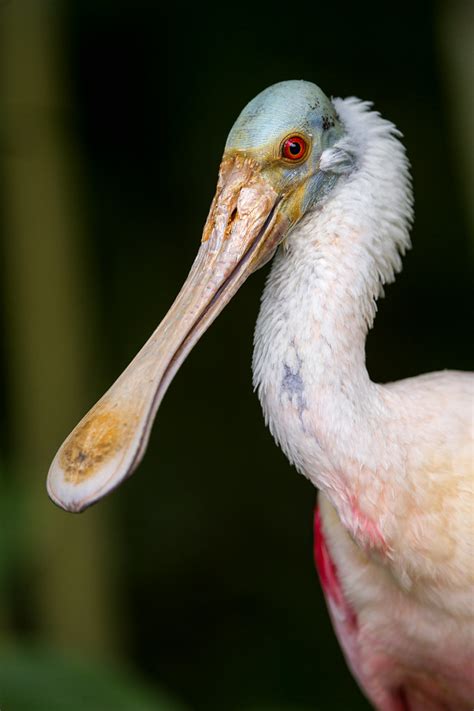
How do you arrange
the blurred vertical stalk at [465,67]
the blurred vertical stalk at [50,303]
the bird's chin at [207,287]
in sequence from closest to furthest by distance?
the bird's chin at [207,287], the blurred vertical stalk at [465,67], the blurred vertical stalk at [50,303]

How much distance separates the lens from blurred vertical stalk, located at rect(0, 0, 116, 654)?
10.6 ft

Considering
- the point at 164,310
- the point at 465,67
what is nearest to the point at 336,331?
the point at 465,67

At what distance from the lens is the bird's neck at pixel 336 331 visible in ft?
4.64

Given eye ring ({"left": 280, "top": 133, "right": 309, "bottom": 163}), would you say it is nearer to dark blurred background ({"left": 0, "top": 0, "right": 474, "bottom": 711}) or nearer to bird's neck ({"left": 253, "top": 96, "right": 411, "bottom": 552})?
bird's neck ({"left": 253, "top": 96, "right": 411, "bottom": 552})

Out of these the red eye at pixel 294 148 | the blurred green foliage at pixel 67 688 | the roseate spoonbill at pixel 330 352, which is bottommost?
the blurred green foliage at pixel 67 688

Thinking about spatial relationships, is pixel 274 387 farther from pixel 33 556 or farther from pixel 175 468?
pixel 175 468

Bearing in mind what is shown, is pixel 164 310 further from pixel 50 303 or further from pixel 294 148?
pixel 294 148

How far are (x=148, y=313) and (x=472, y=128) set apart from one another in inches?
76.0

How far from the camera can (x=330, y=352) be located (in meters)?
1.43

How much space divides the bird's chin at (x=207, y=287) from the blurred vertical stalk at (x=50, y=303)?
1.83 metres

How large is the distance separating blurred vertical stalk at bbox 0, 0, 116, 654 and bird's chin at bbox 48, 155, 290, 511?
6.00 ft

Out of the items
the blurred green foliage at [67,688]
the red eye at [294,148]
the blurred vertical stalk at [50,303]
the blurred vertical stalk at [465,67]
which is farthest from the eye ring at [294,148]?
the blurred vertical stalk at [50,303]

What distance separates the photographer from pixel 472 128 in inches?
79.3

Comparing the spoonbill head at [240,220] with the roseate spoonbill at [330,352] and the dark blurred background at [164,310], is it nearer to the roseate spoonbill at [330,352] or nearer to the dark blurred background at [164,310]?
the roseate spoonbill at [330,352]
